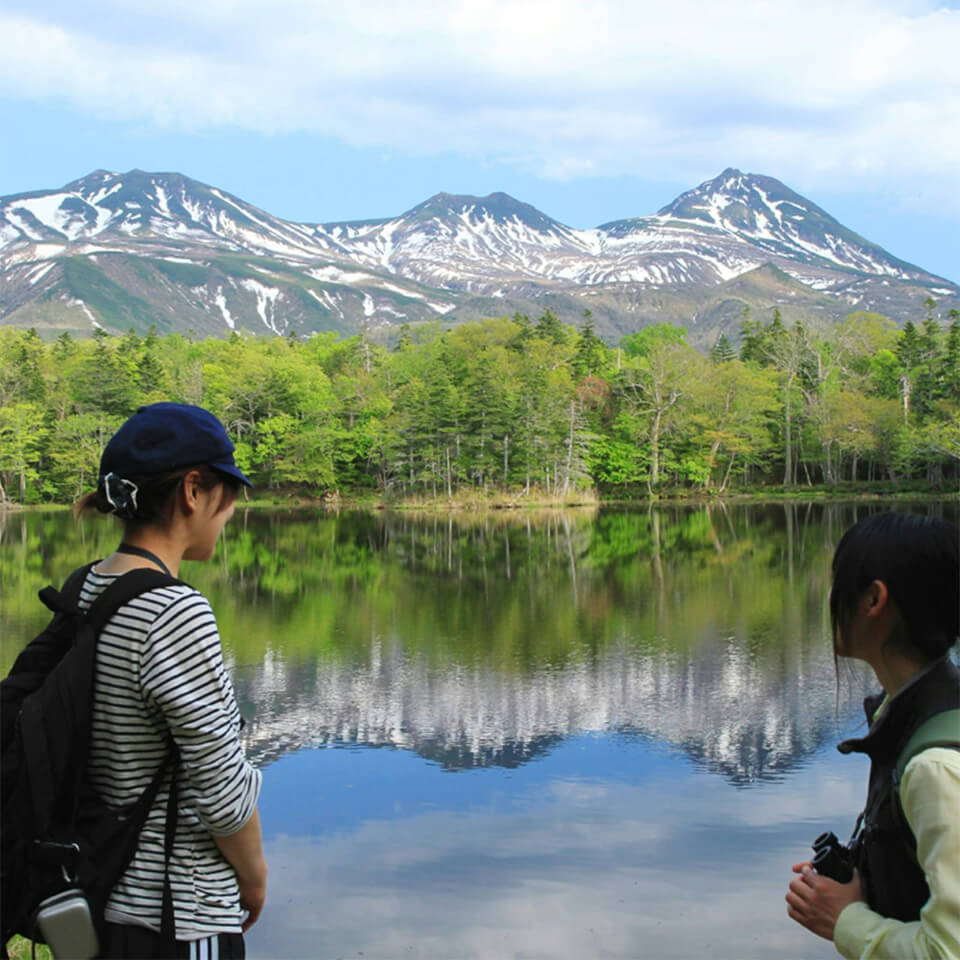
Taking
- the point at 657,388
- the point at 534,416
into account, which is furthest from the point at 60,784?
the point at 657,388

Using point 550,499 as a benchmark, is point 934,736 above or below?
above

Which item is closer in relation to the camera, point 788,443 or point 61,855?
point 61,855

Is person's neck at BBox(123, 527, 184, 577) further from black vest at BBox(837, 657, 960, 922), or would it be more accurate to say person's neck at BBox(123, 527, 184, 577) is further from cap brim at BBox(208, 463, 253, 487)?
black vest at BBox(837, 657, 960, 922)

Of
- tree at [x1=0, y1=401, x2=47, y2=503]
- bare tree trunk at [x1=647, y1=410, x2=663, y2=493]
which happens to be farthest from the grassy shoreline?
tree at [x1=0, y1=401, x2=47, y2=503]

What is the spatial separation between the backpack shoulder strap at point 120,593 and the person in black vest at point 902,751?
3.80 feet

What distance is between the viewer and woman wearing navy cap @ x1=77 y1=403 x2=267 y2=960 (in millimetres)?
1650

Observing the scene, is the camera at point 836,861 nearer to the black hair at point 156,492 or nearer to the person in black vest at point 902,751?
the person in black vest at point 902,751

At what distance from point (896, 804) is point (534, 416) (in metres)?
43.1

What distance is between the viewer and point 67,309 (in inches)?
7431

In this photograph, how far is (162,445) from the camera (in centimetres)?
180

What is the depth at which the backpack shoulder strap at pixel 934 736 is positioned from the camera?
4.22 feet

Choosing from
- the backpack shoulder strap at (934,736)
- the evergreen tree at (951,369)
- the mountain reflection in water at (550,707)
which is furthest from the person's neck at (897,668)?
the evergreen tree at (951,369)

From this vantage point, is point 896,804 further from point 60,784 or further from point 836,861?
point 60,784

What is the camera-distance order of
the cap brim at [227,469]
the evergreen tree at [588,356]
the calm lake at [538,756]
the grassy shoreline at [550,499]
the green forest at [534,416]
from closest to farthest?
the cap brim at [227,469] → the calm lake at [538,756] → the grassy shoreline at [550,499] → the green forest at [534,416] → the evergreen tree at [588,356]
